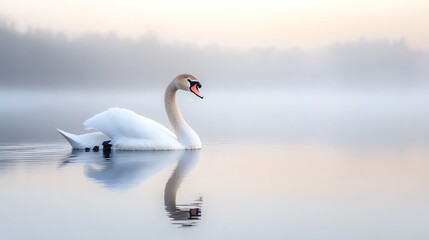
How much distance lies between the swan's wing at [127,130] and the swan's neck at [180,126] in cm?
54

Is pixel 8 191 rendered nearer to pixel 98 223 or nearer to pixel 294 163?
pixel 98 223

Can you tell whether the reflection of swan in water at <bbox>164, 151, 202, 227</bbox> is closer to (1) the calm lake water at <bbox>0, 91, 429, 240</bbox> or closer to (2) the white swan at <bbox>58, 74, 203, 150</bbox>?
(1) the calm lake water at <bbox>0, 91, 429, 240</bbox>

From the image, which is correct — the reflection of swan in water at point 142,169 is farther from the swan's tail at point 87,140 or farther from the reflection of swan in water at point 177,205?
the swan's tail at point 87,140

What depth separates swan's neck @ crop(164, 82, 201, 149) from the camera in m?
14.8

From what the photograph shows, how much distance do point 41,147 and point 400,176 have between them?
20.5 feet

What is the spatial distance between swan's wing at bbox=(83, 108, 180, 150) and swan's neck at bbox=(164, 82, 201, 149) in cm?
54

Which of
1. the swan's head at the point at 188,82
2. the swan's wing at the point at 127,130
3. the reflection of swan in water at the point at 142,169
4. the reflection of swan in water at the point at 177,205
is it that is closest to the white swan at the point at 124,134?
the swan's wing at the point at 127,130

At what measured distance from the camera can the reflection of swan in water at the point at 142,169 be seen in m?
8.29

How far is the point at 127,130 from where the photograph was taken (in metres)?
14.2

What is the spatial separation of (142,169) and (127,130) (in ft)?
8.79

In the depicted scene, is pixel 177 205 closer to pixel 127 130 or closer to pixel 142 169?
pixel 142 169

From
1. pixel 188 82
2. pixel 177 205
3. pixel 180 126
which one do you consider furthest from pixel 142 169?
pixel 188 82

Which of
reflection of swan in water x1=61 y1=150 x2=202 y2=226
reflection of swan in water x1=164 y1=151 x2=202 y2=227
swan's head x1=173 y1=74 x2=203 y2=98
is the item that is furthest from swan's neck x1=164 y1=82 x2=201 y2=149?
reflection of swan in water x1=164 y1=151 x2=202 y2=227

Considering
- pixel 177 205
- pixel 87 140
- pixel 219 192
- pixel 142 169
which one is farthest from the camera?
pixel 87 140
